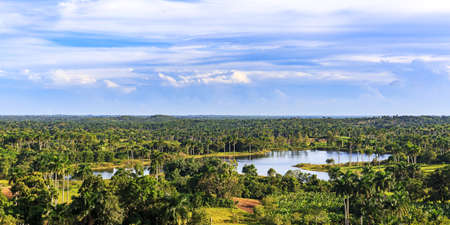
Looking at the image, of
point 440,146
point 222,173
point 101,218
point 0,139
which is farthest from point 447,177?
point 0,139

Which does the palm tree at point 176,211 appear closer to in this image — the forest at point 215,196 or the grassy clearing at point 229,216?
the forest at point 215,196

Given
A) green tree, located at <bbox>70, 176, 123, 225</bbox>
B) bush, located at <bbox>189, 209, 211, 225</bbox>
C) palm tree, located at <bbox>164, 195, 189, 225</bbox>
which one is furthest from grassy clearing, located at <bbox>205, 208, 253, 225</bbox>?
green tree, located at <bbox>70, 176, 123, 225</bbox>

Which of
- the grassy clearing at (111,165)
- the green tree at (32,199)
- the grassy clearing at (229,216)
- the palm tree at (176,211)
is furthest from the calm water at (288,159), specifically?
the palm tree at (176,211)

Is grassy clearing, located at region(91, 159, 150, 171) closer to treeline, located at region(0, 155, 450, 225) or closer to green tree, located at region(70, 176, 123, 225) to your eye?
treeline, located at region(0, 155, 450, 225)

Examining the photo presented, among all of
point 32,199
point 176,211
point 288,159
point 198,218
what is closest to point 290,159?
point 288,159

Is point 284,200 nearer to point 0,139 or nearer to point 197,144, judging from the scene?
point 197,144

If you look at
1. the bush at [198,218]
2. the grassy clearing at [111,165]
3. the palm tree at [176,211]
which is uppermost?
the palm tree at [176,211]
